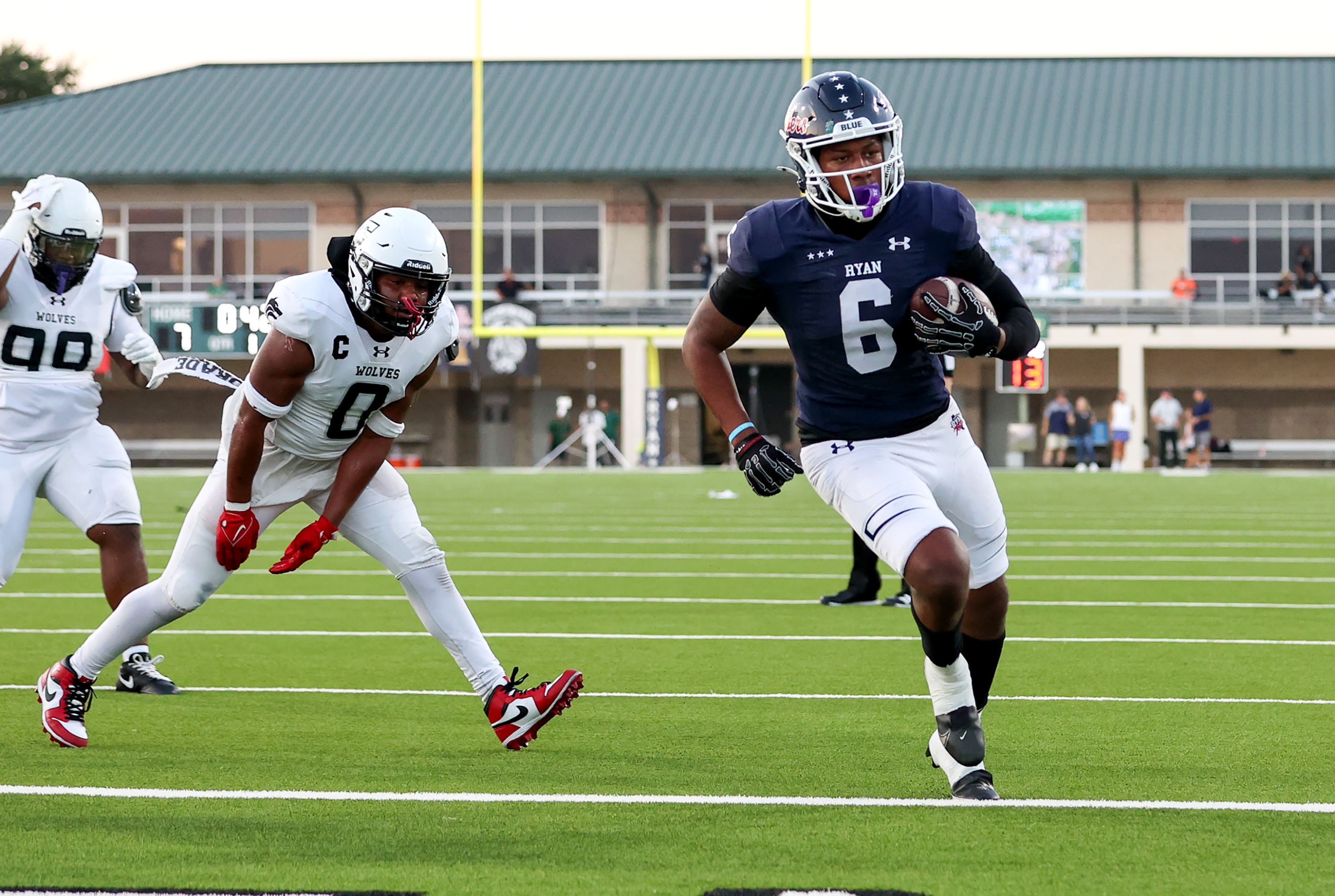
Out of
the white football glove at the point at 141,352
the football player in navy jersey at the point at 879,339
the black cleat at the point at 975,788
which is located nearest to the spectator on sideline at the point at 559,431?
the white football glove at the point at 141,352

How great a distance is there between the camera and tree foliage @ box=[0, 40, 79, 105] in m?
59.2

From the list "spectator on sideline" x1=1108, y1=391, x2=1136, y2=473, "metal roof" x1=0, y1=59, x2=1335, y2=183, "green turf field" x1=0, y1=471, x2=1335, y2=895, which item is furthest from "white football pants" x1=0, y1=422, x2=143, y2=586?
"metal roof" x1=0, y1=59, x2=1335, y2=183

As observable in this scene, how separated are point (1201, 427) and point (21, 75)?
4238 centimetres

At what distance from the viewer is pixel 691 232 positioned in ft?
135

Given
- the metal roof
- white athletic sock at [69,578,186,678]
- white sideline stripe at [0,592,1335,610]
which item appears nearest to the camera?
white athletic sock at [69,578,186,678]

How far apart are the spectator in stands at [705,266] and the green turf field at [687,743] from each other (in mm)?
27546

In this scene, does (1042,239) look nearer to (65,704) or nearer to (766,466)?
(766,466)

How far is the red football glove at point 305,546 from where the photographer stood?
516 cm

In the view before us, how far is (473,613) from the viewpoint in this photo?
9.42 metres

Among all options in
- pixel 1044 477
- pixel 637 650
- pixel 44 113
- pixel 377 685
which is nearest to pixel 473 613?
pixel 637 650

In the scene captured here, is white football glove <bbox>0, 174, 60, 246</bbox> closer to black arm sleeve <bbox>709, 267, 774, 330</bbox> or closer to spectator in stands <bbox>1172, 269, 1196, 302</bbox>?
black arm sleeve <bbox>709, 267, 774, 330</bbox>

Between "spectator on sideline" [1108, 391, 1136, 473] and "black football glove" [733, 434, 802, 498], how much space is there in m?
28.9

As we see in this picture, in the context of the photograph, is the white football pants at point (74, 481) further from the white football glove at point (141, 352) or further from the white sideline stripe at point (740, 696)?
the white sideline stripe at point (740, 696)

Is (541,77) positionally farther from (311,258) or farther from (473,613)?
(473,613)
